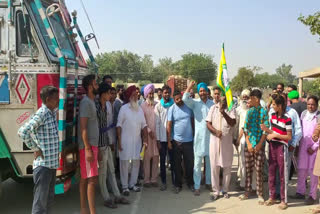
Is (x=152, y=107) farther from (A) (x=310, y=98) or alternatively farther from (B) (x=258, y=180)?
(A) (x=310, y=98)

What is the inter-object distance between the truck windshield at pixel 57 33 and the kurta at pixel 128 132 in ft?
4.34

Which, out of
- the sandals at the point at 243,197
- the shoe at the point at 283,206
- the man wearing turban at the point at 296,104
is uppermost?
the man wearing turban at the point at 296,104

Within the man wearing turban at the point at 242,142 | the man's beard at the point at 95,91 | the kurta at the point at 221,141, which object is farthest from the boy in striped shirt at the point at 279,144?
the man's beard at the point at 95,91

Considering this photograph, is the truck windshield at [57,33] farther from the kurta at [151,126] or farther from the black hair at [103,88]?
the kurta at [151,126]

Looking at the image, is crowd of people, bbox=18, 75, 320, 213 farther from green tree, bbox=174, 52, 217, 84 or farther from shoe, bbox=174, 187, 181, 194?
green tree, bbox=174, 52, 217, 84

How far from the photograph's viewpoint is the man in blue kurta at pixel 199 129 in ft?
18.0

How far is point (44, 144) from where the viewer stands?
334cm

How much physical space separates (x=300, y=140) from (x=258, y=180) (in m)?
1.03

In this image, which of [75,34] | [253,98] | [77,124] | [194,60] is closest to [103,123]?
[77,124]

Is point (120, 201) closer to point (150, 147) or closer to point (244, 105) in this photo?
point (150, 147)

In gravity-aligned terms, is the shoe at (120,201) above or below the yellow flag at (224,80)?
below

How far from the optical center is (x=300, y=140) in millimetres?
5273

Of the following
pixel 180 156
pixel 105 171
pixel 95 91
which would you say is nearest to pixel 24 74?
pixel 95 91

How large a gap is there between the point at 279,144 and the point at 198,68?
6007cm
